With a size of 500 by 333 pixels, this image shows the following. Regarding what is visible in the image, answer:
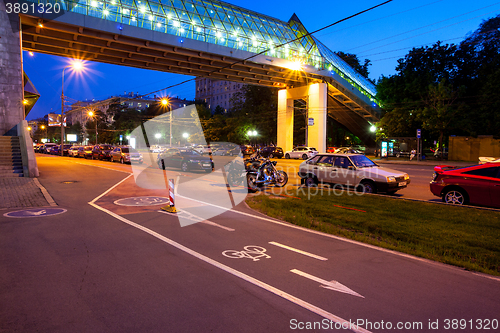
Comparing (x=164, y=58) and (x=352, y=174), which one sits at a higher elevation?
(x=164, y=58)

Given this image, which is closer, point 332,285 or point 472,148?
point 332,285

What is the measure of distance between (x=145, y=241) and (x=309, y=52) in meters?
39.3

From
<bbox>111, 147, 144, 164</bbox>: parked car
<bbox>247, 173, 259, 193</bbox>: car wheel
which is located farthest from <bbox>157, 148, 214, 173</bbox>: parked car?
<bbox>247, 173, 259, 193</bbox>: car wheel

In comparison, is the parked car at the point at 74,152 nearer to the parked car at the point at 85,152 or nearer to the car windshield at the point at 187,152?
the parked car at the point at 85,152

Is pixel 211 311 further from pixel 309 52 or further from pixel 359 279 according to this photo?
pixel 309 52

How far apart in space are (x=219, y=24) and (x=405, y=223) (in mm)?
32878

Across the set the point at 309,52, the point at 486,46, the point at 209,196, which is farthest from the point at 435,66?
the point at 209,196

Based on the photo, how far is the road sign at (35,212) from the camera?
898cm

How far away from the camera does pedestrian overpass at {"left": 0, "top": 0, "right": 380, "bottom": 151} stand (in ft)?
93.9

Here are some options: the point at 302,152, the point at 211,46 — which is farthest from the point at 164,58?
the point at 302,152

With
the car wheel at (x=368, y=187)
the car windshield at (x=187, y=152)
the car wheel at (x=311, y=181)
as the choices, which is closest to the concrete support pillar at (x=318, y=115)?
the car windshield at (x=187, y=152)

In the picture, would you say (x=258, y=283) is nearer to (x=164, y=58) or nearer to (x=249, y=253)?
(x=249, y=253)

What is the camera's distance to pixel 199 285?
4590 millimetres

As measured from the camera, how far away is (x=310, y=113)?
43438mm
